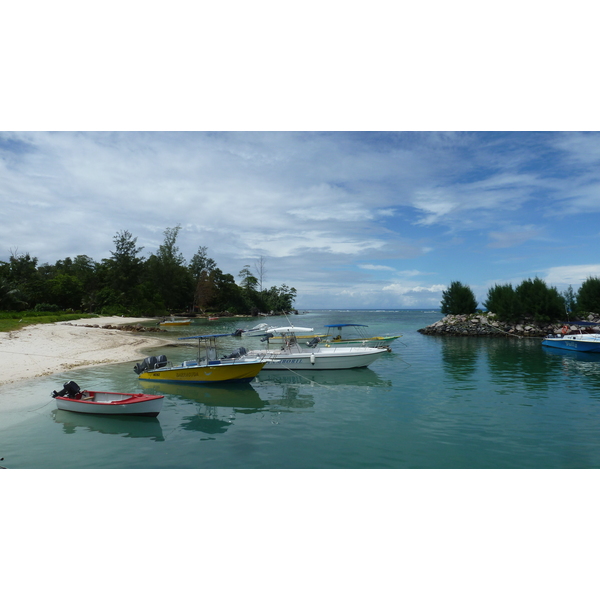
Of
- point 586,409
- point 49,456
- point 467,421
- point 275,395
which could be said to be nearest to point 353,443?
point 467,421

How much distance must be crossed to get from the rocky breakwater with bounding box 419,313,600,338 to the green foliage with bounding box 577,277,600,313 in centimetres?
175

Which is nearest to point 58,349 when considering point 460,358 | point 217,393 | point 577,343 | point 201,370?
point 201,370

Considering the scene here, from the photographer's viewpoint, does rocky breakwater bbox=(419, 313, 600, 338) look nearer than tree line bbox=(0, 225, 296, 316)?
Yes

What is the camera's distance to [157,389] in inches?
819

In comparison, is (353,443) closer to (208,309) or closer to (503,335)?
(503,335)

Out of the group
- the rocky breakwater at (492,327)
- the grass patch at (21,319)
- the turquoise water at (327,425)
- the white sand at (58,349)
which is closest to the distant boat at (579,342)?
the rocky breakwater at (492,327)

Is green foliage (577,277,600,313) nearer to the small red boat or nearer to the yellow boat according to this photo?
the yellow boat

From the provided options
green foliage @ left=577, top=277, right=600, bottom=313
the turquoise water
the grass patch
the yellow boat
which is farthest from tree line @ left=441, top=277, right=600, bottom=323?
the grass patch

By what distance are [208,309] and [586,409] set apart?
359 feet

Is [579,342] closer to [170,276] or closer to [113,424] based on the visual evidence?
[113,424]

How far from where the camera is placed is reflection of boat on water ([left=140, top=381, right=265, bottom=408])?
1842 cm

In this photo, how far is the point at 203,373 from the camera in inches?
830

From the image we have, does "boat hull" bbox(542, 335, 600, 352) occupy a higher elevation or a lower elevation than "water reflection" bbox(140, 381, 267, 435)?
higher

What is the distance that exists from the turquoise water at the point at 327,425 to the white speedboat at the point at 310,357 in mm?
1009
